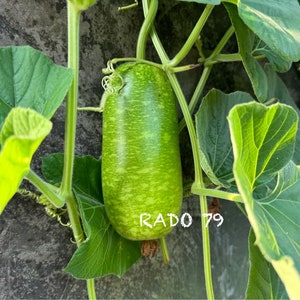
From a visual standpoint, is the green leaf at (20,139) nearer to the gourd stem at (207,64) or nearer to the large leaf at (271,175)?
the large leaf at (271,175)

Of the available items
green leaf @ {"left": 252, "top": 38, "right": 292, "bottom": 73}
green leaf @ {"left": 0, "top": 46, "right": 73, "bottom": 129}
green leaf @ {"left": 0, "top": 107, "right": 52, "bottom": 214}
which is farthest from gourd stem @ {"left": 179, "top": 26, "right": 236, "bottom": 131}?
green leaf @ {"left": 0, "top": 107, "right": 52, "bottom": 214}

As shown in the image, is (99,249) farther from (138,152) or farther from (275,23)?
(275,23)

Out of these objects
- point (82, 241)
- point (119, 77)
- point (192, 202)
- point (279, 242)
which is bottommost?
point (192, 202)

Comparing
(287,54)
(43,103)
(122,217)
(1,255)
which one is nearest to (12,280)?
(1,255)

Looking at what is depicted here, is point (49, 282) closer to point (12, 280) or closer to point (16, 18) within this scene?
point (12, 280)

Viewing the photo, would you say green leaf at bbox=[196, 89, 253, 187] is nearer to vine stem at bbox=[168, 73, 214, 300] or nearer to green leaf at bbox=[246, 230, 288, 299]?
vine stem at bbox=[168, 73, 214, 300]

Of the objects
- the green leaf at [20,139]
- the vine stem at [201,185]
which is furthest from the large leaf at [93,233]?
the green leaf at [20,139]

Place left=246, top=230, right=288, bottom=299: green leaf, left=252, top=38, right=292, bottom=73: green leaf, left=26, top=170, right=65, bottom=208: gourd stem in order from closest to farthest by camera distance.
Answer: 1. left=26, top=170, right=65, bottom=208: gourd stem
2. left=246, top=230, right=288, bottom=299: green leaf
3. left=252, top=38, right=292, bottom=73: green leaf
